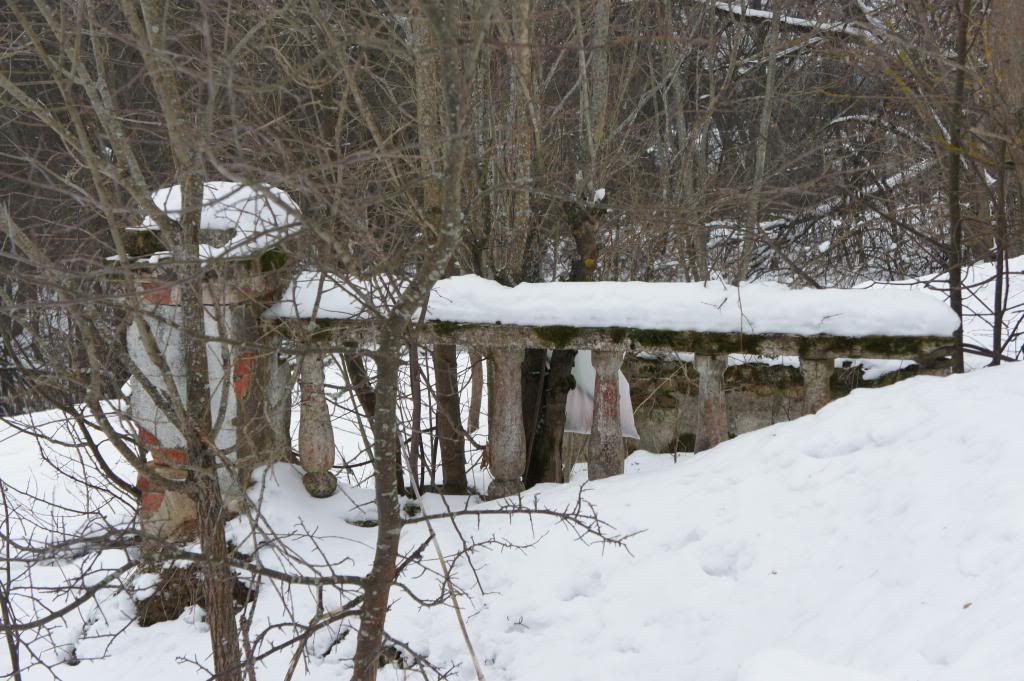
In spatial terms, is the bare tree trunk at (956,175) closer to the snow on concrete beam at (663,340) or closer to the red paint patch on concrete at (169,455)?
the snow on concrete beam at (663,340)

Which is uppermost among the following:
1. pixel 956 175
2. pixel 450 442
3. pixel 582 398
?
pixel 956 175

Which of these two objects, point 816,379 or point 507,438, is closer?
point 816,379

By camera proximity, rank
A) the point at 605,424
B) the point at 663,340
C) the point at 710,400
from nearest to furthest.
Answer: the point at 663,340 < the point at 710,400 < the point at 605,424

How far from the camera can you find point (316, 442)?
4191 millimetres

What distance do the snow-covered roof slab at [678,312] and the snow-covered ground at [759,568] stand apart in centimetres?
31

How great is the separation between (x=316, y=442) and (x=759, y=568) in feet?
6.76

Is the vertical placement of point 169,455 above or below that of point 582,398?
below

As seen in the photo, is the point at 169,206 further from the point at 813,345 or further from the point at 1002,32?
the point at 1002,32

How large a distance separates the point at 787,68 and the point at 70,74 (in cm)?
768

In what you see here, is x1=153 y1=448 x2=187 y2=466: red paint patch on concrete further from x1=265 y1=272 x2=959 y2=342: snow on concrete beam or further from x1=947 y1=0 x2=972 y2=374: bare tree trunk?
x1=947 y1=0 x2=972 y2=374: bare tree trunk

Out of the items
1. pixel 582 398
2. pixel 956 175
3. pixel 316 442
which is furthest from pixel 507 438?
pixel 956 175

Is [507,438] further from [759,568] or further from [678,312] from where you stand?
[759,568]

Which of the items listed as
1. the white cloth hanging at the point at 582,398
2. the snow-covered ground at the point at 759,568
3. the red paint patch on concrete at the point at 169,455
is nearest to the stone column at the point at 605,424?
the snow-covered ground at the point at 759,568

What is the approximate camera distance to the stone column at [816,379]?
12.8 feet
